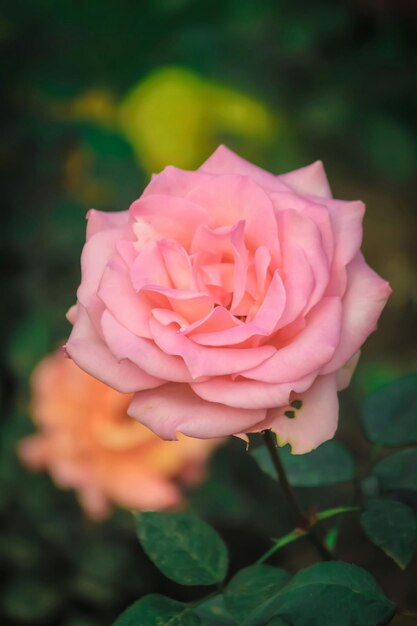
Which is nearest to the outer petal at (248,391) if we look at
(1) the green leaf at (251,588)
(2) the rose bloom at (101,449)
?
(1) the green leaf at (251,588)

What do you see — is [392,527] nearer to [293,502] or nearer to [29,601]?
[293,502]

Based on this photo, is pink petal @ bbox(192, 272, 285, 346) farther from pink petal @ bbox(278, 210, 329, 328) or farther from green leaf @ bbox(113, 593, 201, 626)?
green leaf @ bbox(113, 593, 201, 626)

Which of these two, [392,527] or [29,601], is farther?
[29,601]

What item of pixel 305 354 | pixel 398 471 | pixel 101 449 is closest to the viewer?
pixel 305 354

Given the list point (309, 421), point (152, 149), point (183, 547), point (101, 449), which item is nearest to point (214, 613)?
point (183, 547)

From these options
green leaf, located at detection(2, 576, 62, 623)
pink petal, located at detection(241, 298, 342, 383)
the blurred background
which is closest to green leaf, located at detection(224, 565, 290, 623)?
pink petal, located at detection(241, 298, 342, 383)

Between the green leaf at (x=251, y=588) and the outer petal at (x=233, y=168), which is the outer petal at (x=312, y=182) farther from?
the green leaf at (x=251, y=588)

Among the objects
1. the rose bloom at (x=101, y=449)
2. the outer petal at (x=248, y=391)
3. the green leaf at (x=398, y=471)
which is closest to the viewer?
the outer petal at (x=248, y=391)
